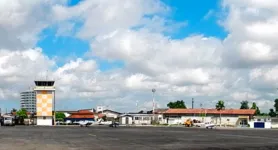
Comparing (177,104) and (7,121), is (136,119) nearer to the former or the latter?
(177,104)

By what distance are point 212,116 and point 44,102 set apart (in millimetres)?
59613

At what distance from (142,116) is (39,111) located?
47.6 meters

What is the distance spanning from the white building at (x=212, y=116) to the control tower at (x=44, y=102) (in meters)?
44.2

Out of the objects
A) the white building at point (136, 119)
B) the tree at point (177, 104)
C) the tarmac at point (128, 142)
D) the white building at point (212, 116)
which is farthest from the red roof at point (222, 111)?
the tarmac at point (128, 142)

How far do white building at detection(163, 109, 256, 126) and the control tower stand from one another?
4422 centimetres

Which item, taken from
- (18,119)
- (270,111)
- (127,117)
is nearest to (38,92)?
(18,119)

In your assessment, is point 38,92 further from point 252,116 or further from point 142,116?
point 252,116

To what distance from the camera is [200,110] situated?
526 feet

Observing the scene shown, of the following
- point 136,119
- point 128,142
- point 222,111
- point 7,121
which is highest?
point 222,111

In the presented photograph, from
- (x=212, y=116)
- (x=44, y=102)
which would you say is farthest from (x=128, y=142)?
(x=212, y=116)

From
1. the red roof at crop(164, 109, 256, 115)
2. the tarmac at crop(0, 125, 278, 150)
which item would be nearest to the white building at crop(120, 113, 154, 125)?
the red roof at crop(164, 109, 256, 115)

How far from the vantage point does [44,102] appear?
12838 cm

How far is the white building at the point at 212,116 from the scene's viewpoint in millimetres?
150875

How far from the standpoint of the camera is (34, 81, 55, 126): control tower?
417 feet
